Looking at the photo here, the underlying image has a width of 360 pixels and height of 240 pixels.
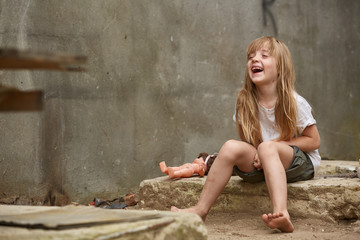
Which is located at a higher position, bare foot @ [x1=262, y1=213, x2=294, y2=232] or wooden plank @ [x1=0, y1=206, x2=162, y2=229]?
wooden plank @ [x1=0, y1=206, x2=162, y2=229]

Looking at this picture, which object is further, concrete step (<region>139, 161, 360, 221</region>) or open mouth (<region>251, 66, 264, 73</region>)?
open mouth (<region>251, 66, 264, 73</region>)

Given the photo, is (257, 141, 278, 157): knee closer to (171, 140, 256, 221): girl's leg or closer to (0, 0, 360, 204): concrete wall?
(171, 140, 256, 221): girl's leg

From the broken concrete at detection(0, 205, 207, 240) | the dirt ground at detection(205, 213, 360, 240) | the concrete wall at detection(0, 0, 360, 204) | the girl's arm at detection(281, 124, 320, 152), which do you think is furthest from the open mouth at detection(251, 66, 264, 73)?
the broken concrete at detection(0, 205, 207, 240)

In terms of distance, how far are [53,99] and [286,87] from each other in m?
1.73

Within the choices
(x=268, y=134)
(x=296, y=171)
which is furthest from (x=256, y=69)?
(x=296, y=171)

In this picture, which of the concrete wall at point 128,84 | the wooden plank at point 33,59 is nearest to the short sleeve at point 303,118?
the concrete wall at point 128,84

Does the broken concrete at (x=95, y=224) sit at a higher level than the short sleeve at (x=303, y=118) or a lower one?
lower

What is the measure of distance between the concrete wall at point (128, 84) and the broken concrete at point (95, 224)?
1906 mm

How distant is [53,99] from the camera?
3832 mm

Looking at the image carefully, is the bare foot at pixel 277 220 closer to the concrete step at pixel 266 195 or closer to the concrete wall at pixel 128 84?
the concrete step at pixel 266 195

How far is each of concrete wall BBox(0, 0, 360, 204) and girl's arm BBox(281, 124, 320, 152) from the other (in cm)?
152

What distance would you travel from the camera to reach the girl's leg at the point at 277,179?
2.69 m

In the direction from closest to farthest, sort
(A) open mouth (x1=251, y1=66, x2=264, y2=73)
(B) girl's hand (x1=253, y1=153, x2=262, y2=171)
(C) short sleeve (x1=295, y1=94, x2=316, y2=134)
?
(B) girl's hand (x1=253, y1=153, x2=262, y2=171), (C) short sleeve (x1=295, y1=94, x2=316, y2=134), (A) open mouth (x1=251, y1=66, x2=264, y2=73)

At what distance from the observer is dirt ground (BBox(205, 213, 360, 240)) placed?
2744 millimetres
